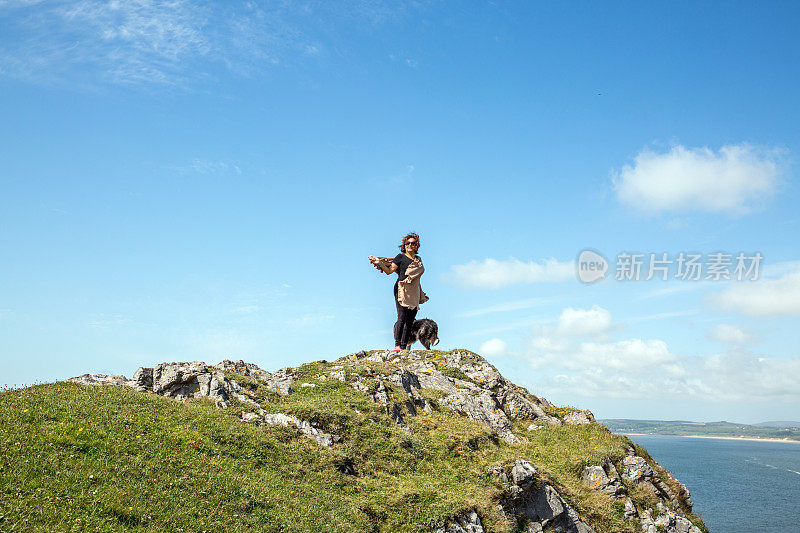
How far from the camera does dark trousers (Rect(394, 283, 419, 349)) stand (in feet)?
95.5

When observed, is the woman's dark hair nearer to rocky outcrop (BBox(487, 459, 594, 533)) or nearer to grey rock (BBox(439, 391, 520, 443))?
grey rock (BBox(439, 391, 520, 443))

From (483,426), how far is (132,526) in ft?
46.3

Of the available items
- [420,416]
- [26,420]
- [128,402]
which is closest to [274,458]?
[128,402]

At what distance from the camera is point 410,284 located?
28.4 meters

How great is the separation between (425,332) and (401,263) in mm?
4587

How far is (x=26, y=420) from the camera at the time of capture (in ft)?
41.8

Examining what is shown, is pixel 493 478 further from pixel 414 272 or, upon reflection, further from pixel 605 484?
pixel 414 272

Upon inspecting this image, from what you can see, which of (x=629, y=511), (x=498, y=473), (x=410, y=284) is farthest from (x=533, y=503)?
(x=410, y=284)

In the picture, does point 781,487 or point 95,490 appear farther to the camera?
point 781,487

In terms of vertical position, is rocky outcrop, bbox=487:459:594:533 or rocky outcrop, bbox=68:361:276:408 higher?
rocky outcrop, bbox=68:361:276:408

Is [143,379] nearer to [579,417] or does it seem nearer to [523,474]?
[523,474]

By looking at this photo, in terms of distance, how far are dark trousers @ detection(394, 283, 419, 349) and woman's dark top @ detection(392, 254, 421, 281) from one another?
29.1 inches

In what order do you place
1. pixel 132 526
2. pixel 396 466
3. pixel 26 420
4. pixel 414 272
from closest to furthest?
pixel 132 526, pixel 26 420, pixel 396 466, pixel 414 272

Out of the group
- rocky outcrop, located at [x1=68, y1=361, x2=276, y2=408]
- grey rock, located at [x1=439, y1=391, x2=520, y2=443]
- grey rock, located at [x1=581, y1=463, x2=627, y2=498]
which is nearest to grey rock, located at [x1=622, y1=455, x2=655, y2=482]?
grey rock, located at [x1=581, y1=463, x2=627, y2=498]
